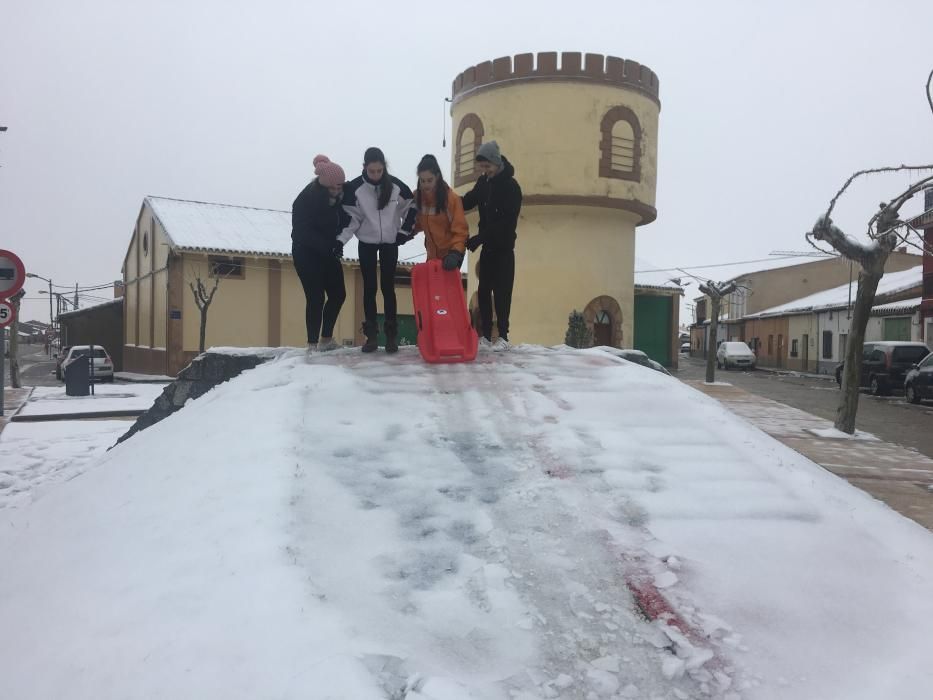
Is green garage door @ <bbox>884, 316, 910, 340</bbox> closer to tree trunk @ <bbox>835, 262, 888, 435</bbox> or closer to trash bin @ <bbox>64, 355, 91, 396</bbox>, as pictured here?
tree trunk @ <bbox>835, 262, 888, 435</bbox>

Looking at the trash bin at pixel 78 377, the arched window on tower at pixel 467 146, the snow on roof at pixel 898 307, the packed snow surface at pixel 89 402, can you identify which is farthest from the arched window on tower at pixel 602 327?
the snow on roof at pixel 898 307

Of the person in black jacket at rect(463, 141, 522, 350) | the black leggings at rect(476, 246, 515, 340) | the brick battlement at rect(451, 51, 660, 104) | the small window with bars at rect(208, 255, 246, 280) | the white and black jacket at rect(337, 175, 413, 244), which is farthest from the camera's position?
the small window with bars at rect(208, 255, 246, 280)

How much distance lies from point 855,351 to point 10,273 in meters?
12.0

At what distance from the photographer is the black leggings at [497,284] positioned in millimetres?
5895

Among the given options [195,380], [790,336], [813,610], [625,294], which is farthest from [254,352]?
[790,336]

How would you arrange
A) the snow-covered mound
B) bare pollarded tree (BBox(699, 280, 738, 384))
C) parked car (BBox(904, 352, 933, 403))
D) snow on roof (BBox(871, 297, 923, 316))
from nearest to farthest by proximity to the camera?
1. the snow-covered mound
2. parked car (BBox(904, 352, 933, 403))
3. bare pollarded tree (BBox(699, 280, 738, 384))
4. snow on roof (BBox(871, 297, 923, 316))

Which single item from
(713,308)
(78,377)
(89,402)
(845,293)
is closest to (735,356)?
(845,293)

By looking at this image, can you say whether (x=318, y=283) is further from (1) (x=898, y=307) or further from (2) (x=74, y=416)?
(1) (x=898, y=307)

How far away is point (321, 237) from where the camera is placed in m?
5.40

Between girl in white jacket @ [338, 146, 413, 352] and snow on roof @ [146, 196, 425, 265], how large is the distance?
18562 mm

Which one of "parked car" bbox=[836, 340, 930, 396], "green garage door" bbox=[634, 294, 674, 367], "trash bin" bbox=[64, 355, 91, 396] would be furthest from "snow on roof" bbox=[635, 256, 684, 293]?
"trash bin" bbox=[64, 355, 91, 396]

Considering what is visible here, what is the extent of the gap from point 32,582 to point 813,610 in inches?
103

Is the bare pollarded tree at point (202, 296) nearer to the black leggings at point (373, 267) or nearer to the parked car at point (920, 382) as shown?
the black leggings at point (373, 267)

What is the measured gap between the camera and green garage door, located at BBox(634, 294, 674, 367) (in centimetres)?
3002
